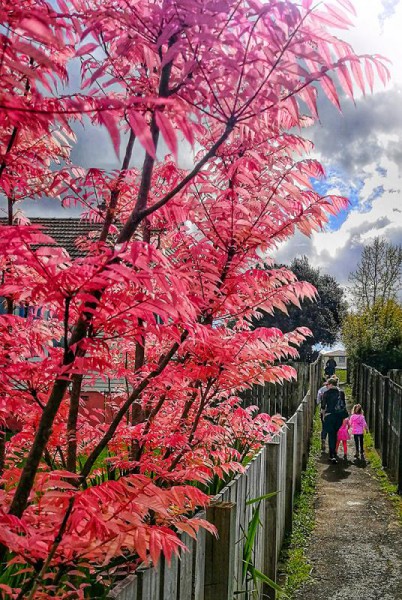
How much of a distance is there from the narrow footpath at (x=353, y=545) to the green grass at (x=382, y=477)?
4.1 inches

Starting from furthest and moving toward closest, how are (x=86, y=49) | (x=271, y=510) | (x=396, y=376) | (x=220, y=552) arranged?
1. (x=396, y=376)
2. (x=271, y=510)
3. (x=220, y=552)
4. (x=86, y=49)

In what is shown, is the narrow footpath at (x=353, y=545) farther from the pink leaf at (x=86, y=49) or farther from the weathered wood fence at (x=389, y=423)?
the pink leaf at (x=86, y=49)

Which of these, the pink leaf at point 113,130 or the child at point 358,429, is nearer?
the pink leaf at point 113,130

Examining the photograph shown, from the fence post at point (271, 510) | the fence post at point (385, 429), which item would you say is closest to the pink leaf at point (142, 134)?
the fence post at point (271, 510)

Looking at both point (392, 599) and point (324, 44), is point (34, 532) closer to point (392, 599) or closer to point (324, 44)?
point (324, 44)

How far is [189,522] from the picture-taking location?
2596 millimetres

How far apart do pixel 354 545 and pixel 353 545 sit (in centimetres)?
1

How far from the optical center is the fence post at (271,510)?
527 centimetres

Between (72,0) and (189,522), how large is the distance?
241 cm

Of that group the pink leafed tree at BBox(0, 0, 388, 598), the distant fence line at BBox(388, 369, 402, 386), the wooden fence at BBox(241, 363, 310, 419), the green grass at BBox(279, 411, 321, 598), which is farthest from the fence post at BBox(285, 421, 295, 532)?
the distant fence line at BBox(388, 369, 402, 386)

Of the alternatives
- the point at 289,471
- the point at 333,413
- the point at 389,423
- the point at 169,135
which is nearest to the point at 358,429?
the point at 333,413

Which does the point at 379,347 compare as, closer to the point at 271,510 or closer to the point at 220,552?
the point at 271,510

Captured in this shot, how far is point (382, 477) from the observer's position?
11398 millimetres

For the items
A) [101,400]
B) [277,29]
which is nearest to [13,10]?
[277,29]
